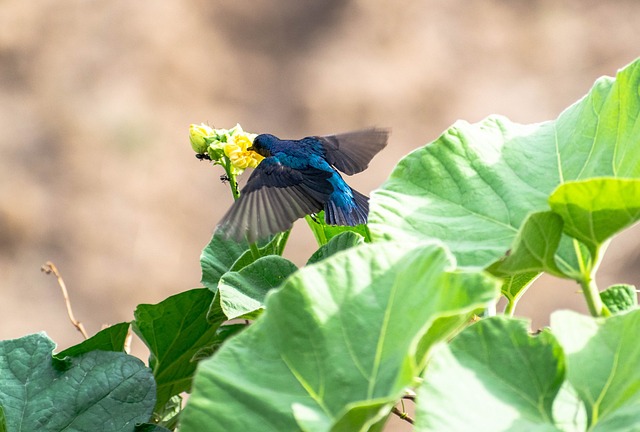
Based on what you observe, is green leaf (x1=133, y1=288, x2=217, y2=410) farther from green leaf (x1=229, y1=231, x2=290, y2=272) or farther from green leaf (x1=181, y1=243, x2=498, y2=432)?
green leaf (x1=181, y1=243, x2=498, y2=432)

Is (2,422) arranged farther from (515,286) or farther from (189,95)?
(189,95)

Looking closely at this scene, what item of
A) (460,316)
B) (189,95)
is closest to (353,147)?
(460,316)

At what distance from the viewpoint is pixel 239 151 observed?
0.69 meters

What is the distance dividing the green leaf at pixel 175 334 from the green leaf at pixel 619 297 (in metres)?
0.25

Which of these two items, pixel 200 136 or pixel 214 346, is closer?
pixel 214 346

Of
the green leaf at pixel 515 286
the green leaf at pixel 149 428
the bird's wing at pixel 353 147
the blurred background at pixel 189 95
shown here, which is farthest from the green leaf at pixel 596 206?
the blurred background at pixel 189 95

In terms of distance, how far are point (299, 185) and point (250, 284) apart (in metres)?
0.36

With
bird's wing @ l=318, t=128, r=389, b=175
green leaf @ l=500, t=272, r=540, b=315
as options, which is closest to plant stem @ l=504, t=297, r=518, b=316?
green leaf @ l=500, t=272, r=540, b=315

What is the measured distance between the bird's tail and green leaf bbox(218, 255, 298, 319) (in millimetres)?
255

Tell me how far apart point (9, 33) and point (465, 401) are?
373 centimetres

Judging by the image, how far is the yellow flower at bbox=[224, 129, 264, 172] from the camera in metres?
0.68

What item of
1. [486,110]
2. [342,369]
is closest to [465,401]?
[342,369]

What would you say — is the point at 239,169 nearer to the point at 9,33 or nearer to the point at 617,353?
the point at 617,353

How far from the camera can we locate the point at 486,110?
3.66 m
